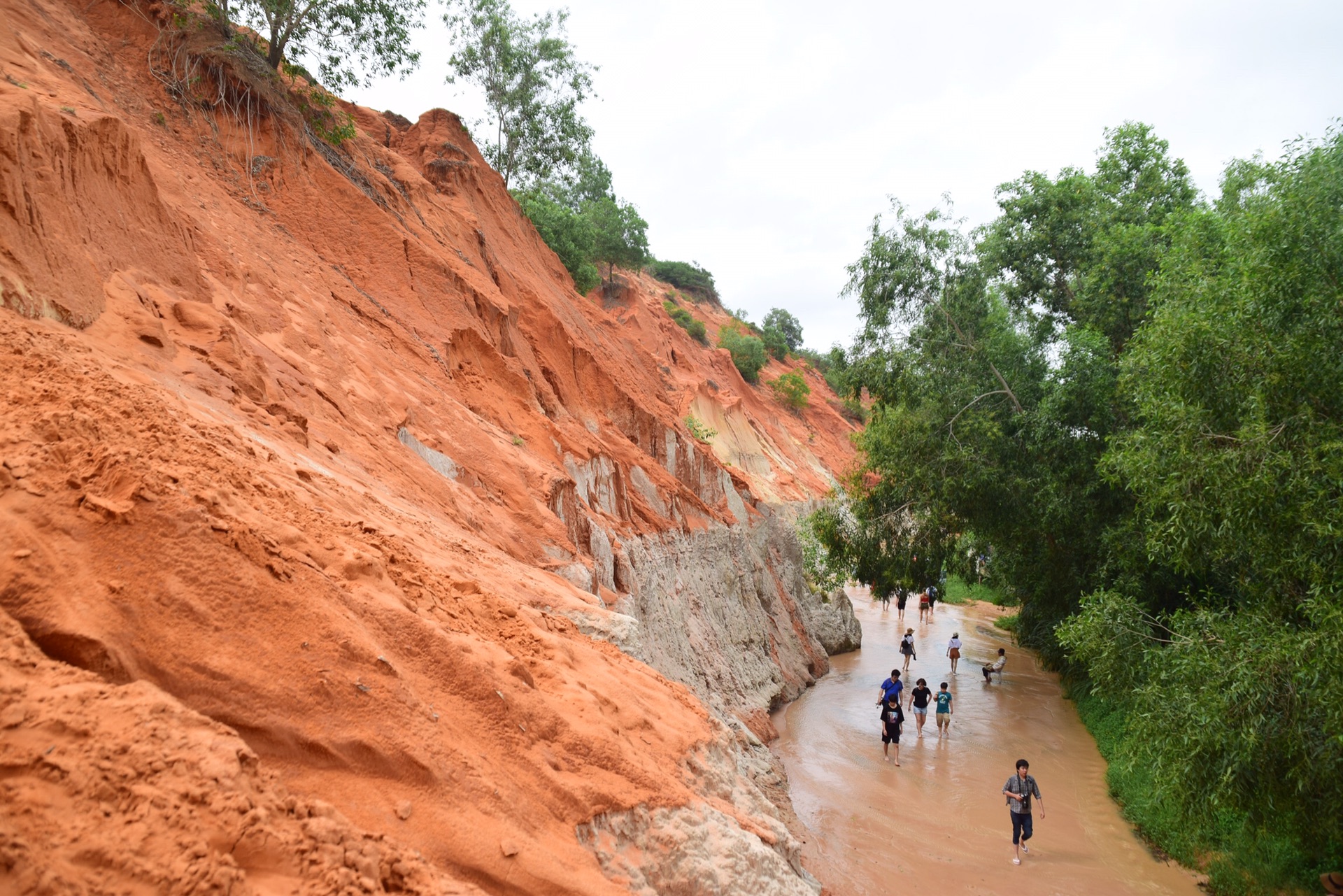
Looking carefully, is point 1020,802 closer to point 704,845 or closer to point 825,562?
Result: point 704,845

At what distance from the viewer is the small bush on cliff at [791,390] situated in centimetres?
4700

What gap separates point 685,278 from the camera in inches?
2346

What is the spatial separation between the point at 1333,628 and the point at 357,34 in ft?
55.1

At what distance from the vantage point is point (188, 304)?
7.23 m

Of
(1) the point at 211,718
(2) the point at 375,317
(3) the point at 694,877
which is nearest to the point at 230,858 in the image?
(1) the point at 211,718

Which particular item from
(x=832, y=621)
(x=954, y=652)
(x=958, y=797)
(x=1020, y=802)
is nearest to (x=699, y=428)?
(x=832, y=621)

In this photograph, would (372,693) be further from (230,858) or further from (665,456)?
(665,456)

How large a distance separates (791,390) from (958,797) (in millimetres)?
36910

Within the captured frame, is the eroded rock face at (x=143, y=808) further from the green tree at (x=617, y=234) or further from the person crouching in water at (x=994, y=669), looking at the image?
the green tree at (x=617, y=234)

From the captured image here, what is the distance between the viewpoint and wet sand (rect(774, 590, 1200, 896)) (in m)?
8.80

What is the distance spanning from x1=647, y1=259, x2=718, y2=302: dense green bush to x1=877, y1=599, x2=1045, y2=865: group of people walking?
42.6m

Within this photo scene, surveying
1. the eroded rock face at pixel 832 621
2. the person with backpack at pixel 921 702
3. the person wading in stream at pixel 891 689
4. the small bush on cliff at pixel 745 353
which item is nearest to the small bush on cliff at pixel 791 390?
the small bush on cliff at pixel 745 353

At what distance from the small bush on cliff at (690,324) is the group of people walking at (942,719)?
2765 centimetres

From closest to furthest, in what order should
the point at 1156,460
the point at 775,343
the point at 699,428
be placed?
the point at 1156,460 → the point at 699,428 → the point at 775,343
